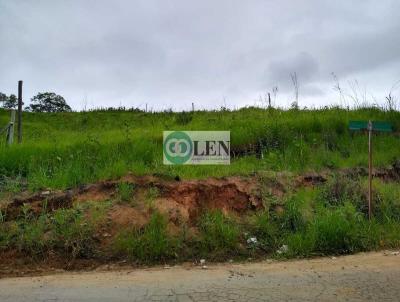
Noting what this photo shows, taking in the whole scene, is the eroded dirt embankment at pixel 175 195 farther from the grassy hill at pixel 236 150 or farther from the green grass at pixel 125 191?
the grassy hill at pixel 236 150

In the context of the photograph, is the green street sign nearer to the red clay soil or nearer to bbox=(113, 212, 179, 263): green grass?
the red clay soil

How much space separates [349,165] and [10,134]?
7.16 meters

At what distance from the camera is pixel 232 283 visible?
15.9ft

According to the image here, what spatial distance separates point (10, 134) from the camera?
976 centimetres

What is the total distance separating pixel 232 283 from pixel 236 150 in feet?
14.7

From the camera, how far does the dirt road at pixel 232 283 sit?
442 cm

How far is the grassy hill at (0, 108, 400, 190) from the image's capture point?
303 inches

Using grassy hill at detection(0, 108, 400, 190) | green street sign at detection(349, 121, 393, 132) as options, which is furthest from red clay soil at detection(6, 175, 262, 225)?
green street sign at detection(349, 121, 393, 132)

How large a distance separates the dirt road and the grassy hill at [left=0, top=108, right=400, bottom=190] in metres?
2.36

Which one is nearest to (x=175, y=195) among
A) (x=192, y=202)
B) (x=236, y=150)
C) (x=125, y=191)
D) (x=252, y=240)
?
(x=192, y=202)

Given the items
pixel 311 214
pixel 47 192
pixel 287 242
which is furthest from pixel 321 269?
pixel 47 192

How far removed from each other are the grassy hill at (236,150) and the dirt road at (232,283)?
7.73 ft

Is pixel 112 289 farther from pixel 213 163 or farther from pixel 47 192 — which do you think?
pixel 213 163

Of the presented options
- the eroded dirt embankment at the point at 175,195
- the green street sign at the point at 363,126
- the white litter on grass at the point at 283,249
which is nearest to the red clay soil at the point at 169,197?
the eroded dirt embankment at the point at 175,195
